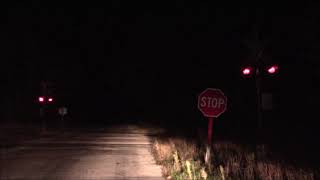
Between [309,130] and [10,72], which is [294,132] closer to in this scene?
[309,130]

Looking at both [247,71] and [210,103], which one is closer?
[210,103]

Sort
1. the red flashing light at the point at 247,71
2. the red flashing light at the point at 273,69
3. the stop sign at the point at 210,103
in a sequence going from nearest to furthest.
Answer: the stop sign at the point at 210,103
the red flashing light at the point at 273,69
the red flashing light at the point at 247,71

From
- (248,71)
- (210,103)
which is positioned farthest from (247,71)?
(210,103)

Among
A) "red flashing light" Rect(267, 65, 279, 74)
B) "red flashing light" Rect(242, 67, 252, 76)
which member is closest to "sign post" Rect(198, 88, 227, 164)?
"red flashing light" Rect(242, 67, 252, 76)

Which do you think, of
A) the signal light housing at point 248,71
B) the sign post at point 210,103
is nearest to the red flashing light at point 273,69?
the signal light housing at point 248,71

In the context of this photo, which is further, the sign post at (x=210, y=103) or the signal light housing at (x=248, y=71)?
the signal light housing at (x=248, y=71)

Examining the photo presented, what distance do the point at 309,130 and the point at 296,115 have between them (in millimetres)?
11080

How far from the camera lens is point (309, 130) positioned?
120 ft

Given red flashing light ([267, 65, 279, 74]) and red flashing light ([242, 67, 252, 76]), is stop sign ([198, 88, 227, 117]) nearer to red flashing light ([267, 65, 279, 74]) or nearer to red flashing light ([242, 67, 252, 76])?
red flashing light ([242, 67, 252, 76])

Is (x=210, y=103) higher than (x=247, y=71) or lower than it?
lower

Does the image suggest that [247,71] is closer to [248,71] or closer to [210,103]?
[248,71]

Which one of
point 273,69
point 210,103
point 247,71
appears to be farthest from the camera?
point 247,71

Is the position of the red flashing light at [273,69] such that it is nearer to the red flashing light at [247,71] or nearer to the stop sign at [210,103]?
the red flashing light at [247,71]

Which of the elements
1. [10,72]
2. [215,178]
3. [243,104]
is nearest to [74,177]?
[215,178]
